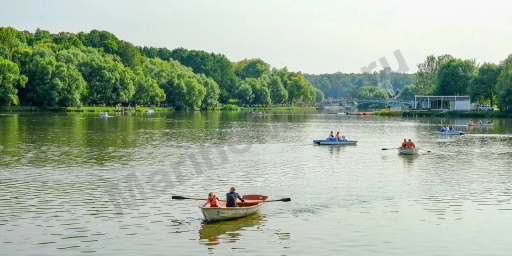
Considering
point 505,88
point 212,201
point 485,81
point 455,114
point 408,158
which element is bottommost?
point 408,158

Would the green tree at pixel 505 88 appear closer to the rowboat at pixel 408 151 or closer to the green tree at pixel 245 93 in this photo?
the rowboat at pixel 408 151

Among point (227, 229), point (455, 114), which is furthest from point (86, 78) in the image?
point (227, 229)

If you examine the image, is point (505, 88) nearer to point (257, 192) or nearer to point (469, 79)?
point (469, 79)

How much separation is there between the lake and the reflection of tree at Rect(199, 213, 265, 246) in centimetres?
4

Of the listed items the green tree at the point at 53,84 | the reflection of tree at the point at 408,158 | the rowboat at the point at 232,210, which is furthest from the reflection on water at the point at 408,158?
the green tree at the point at 53,84

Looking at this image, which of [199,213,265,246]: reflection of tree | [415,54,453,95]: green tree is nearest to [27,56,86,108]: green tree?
[415,54,453,95]: green tree

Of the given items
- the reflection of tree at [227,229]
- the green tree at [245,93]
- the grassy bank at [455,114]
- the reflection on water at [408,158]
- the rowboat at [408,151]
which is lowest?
the reflection of tree at [227,229]

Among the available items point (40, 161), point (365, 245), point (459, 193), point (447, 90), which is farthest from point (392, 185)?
point (447, 90)

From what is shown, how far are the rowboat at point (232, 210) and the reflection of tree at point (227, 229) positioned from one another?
196 mm

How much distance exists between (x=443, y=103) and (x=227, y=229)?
443 feet

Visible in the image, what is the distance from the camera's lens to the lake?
68.0 ft

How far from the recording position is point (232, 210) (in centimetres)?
2383

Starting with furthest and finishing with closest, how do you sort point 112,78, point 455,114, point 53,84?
1. point 112,78
2. point 455,114
3. point 53,84

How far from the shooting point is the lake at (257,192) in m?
20.7
